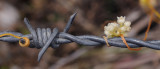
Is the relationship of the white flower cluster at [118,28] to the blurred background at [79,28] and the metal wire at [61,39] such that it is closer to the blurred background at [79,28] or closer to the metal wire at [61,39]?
the metal wire at [61,39]

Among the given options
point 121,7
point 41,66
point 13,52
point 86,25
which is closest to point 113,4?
point 121,7

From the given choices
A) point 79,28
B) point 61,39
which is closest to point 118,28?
point 61,39

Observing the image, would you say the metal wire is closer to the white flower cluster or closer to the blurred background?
the white flower cluster

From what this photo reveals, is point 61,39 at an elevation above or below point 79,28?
below

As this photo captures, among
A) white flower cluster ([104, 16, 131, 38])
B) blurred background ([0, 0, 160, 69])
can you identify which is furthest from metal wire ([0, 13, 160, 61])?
blurred background ([0, 0, 160, 69])

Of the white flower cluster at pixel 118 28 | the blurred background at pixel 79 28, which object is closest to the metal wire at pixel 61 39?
the white flower cluster at pixel 118 28

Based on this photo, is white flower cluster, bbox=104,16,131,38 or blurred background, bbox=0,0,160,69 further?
blurred background, bbox=0,0,160,69

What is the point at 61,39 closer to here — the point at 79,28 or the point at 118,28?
the point at 118,28

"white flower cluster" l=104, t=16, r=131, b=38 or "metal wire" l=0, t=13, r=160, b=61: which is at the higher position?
"white flower cluster" l=104, t=16, r=131, b=38

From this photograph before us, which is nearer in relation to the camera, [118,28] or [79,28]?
[118,28]
